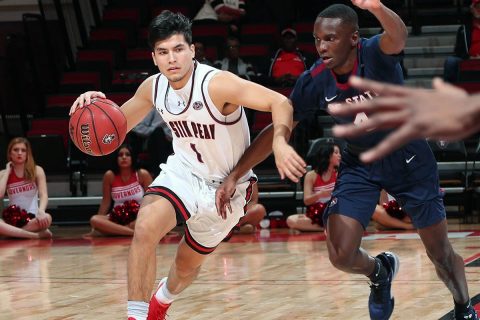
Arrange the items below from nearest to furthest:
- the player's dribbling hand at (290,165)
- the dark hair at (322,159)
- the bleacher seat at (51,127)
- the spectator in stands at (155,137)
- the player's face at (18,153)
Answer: the player's dribbling hand at (290,165), the dark hair at (322,159), the player's face at (18,153), the spectator in stands at (155,137), the bleacher seat at (51,127)

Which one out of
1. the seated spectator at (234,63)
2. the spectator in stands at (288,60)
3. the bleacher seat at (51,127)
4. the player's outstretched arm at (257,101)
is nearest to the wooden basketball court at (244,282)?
the player's outstretched arm at (257,101)

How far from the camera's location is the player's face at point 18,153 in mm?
10750

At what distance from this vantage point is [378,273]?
15.6ft

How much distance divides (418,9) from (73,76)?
5.42 metres

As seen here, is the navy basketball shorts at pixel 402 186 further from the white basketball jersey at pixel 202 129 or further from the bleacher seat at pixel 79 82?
the bleacher seat at pixel 79 82

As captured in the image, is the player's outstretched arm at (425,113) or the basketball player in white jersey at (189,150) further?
the basketball player in white jersey at (189,150)

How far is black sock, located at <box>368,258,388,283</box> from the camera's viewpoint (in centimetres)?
476

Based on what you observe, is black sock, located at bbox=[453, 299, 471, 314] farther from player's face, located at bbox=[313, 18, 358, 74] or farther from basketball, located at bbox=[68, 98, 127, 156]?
basketball, located at bbox=[68, 98, 127, 156]

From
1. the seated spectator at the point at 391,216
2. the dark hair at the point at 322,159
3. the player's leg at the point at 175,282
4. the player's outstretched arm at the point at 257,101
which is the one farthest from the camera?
the dark hair at the point at 322,159

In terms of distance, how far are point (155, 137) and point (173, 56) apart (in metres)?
6.65

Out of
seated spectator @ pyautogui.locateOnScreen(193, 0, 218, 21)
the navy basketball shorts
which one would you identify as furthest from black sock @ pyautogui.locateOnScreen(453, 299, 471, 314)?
seated spectator @ pyautogui.locateOnScreen(193, 0, 218, 21)

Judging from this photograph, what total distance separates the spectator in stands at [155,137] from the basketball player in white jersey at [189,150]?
20.7 ft

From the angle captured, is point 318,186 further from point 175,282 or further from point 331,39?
point 331,39

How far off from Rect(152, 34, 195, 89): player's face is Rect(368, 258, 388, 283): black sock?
136cm
